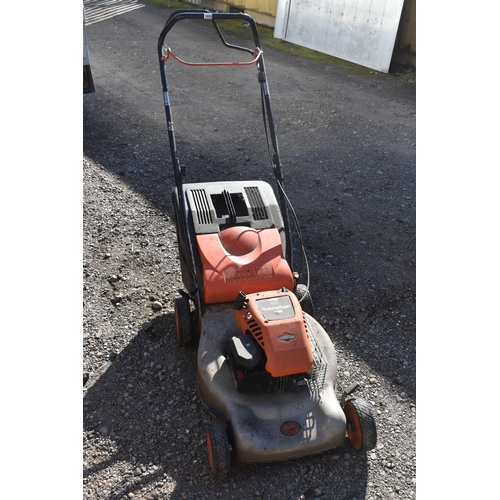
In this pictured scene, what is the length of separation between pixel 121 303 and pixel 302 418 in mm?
1825

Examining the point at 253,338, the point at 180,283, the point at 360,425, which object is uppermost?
the point at 253,338

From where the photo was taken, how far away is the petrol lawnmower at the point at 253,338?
10.2 ft

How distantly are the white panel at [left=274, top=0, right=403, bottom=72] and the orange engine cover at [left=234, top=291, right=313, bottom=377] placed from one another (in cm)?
695

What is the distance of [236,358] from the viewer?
10.4ft

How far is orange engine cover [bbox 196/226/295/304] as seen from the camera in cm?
361

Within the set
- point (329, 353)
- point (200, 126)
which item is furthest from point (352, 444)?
point (200, 126)

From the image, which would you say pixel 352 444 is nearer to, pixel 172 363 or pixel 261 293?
pixel 261 293

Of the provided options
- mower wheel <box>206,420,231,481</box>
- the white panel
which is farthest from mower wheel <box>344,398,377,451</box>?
the white panel

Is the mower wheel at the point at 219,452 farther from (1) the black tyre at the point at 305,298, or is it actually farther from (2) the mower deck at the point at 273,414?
(1) the black tyre at the point at 305,298

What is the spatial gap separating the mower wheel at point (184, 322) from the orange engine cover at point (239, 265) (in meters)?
0.29

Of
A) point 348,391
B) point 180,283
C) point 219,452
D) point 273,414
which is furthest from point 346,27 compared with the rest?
point 219,452

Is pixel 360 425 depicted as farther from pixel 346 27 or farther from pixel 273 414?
pixel 346 27

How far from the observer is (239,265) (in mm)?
3623

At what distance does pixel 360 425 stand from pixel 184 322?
4.28 feet
